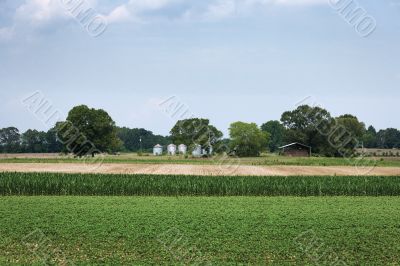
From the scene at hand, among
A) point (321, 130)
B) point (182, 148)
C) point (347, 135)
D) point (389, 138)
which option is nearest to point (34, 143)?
point (182, 148)

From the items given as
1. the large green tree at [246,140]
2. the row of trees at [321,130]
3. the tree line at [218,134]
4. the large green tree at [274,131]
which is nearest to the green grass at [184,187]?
the tree line at [218,134]

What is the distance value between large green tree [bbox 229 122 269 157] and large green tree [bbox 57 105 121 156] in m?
27.6

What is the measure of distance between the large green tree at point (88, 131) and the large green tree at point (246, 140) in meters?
27.6

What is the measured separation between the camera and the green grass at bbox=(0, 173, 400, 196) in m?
32.9

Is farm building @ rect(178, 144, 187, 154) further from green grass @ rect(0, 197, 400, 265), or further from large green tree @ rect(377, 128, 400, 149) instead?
green grass @ rect(0, 197, 400, 265)

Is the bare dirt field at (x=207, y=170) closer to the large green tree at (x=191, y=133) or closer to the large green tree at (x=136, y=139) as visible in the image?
the large green tree at (x=191, y=133)

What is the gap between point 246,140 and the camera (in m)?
114

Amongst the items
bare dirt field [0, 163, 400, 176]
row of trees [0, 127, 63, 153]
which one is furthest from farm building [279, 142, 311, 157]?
row of trees [0, 127, 63, 153]

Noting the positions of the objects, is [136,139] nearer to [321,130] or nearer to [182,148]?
[182,148]

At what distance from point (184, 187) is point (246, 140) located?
269 feet

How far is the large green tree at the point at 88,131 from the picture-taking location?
97.1 meters

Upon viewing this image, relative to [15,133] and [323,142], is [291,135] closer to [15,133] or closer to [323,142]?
[323,142]

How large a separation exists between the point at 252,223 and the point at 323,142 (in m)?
96.1

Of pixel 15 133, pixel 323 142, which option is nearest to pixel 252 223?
pixel 323 142
